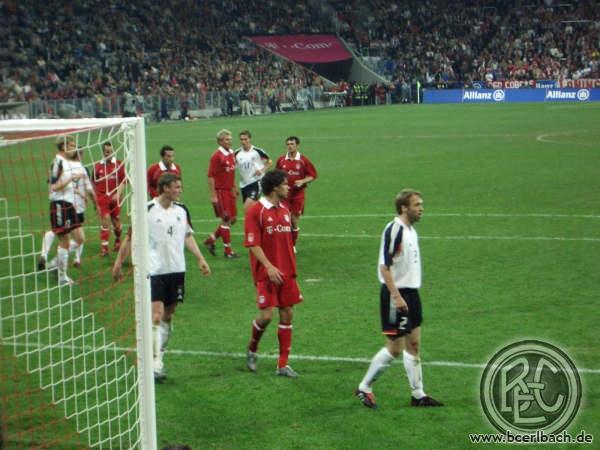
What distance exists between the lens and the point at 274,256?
32.7 feet

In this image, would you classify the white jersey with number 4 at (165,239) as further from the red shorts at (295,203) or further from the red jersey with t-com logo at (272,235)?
the red shorts at (295,203)

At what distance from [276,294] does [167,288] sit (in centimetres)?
110

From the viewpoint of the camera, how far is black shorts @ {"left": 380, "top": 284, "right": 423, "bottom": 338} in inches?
343

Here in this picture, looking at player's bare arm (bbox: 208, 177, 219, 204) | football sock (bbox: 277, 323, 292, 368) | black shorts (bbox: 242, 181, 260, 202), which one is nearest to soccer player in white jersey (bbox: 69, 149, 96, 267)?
player's bare arm (bbox: 208, 177, 219, 204)

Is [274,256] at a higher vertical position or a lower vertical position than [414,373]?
higher

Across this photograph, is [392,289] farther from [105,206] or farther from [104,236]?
[105,206]

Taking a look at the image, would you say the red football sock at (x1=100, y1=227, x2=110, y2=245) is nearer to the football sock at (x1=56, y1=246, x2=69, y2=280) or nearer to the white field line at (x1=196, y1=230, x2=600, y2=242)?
the football sock at (x1=56, y1=246, x2=69, y2=280)

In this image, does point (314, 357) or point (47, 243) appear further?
point (47, 243)

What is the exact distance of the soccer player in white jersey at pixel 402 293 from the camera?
8.73 m

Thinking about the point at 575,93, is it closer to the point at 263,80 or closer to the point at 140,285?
the point at 263,80

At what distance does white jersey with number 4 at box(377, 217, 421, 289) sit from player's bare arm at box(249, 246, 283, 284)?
118cm

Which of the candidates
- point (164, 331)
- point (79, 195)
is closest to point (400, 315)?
point (164, 331)

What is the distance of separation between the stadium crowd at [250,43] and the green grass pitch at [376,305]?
2715cm

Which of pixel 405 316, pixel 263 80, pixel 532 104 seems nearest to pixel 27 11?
pixel 263 80
